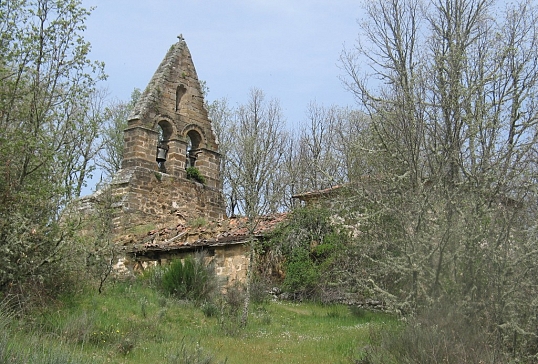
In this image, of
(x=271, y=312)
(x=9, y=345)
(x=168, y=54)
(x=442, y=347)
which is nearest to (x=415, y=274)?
(x=442, y=347)

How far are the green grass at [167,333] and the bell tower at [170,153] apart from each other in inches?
175

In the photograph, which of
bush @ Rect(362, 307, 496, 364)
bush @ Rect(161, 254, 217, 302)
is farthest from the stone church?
bush @ Rect(362, 307, 496, 364)

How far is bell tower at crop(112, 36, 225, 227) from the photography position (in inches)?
664

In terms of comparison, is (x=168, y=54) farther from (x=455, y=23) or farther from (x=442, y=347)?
(x=442, y=347)

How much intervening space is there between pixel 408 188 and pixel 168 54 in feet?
34.4

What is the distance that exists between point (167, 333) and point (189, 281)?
10.2 feet

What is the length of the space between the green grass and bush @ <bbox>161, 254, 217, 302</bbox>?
0.39 m

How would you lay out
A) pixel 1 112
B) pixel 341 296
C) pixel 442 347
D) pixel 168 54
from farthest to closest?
1. pixel 168 54
2. pixel 341 296
3. pixel 1 112
4. pixel 442 347

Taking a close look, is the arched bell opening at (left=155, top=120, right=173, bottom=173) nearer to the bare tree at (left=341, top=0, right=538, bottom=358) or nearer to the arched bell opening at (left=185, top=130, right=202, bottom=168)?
the arched bell opening at (left=185, top=130, right=202, bottom=168)

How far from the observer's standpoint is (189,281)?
512 inches

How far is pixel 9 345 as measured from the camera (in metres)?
6.88

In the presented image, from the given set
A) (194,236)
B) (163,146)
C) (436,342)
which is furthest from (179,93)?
(436,342)

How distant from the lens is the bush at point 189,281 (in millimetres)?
12797

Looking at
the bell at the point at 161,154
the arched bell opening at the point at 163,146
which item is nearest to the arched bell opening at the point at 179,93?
the arched bell opening at the point at 163,146
